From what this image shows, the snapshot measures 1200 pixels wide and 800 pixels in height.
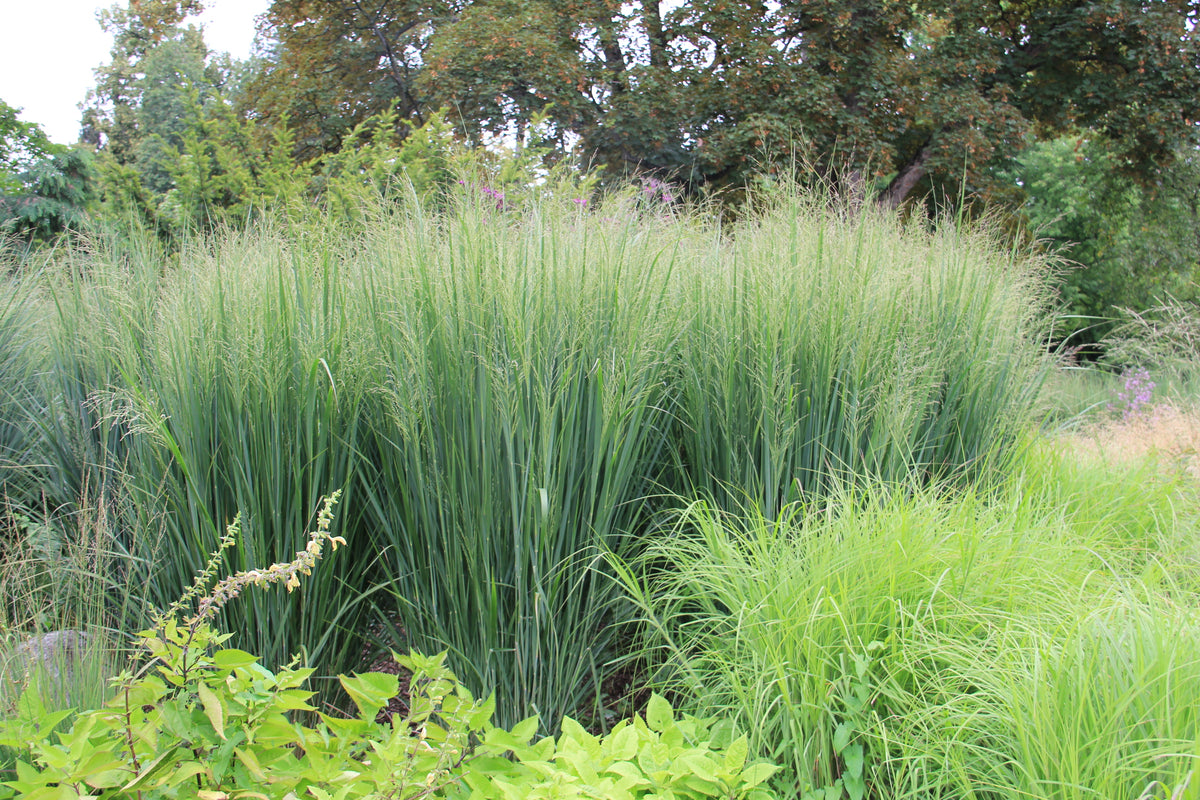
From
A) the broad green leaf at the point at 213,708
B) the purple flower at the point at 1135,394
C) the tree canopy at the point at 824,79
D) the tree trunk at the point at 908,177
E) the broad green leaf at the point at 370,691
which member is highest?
the tree canopy at the point at 824,79

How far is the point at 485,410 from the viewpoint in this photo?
200 centimetres

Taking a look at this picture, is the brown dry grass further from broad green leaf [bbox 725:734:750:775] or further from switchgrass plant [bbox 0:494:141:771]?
switchgrass plant [bbox 0:494:141:771]

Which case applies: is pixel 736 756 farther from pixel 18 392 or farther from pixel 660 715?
pixel 18 392

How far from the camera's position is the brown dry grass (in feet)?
13.6

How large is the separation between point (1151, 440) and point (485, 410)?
5616 millimetres

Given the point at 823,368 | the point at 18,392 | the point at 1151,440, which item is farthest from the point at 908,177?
the point at 18,392

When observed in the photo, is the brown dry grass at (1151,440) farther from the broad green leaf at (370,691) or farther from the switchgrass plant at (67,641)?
the switchgrass plant at (67,641)

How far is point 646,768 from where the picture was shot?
5.09 ft

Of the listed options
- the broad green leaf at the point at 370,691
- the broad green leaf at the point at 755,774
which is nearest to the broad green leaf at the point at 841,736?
the broad green leaf at the point at 755,774

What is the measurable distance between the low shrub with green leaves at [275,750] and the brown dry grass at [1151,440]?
3419mm

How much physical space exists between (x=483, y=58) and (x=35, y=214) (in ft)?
19.3

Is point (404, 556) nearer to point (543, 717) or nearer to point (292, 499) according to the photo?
point (292, 499)

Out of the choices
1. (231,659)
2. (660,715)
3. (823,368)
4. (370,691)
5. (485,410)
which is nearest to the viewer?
(231,659)

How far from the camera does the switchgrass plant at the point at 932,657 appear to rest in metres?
1.49
